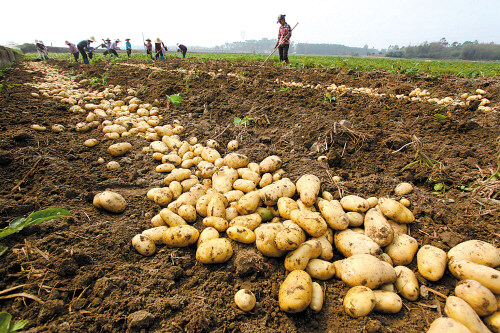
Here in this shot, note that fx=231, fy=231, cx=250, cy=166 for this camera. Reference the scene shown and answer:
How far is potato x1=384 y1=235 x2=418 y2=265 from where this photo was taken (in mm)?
1693

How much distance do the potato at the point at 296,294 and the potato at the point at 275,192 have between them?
761 millimetres

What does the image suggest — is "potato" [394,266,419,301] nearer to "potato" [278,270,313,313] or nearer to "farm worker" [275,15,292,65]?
"potato" [278,270,313,313]

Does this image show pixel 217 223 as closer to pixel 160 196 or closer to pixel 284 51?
pixel 160 196

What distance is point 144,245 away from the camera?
1.77 metres

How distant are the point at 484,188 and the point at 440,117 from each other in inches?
72.5

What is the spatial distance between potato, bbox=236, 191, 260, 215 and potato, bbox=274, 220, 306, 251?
0.47 metres

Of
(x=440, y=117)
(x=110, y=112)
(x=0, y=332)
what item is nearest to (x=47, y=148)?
(x=110, y=112)

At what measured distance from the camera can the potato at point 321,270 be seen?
161 cm

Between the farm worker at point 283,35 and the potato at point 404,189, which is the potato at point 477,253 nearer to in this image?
the potato at point 404,189

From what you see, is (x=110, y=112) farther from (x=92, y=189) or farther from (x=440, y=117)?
(x=440, y=117)

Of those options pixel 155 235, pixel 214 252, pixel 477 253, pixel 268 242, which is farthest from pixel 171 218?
pixel 477 253

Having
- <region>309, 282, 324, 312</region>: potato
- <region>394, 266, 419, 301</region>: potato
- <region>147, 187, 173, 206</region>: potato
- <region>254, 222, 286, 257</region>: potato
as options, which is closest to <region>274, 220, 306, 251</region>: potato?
<region>254, 222, 286, 257</region>: potato

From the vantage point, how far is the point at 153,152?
315cm

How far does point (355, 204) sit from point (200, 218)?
1.41 meters
